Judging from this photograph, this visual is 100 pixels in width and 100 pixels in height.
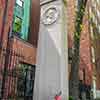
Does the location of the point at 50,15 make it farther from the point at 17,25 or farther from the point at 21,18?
the point at 21,18

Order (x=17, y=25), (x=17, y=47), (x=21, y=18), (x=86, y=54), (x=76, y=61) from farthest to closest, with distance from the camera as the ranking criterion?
(x=86, y=54) → (x=21, y=18) → (x=17, y=25) → (x=17, y=47) → (x=76, y=61)

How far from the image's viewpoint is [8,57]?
10.7 metres

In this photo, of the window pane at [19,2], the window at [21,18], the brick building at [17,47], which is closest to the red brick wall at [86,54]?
the brick building at [17,47]

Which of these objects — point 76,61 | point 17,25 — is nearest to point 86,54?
point 17,25

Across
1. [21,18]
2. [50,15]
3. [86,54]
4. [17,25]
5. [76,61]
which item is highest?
[21,18]

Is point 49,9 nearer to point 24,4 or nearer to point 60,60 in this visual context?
point 60,60

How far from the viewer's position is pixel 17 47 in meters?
12.5

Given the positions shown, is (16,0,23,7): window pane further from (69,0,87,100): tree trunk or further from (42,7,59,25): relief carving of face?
(69,0,87,100): tree trunk

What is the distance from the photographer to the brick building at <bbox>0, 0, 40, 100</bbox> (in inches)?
416

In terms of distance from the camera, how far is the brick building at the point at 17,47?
10578mm

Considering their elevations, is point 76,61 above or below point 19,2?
below

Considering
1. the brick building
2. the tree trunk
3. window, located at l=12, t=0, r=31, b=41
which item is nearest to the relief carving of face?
the tree trunk

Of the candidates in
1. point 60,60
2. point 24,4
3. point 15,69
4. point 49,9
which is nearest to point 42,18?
point 49,9

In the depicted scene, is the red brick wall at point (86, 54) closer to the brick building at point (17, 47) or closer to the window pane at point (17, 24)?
the brick building at point (17, 47)
